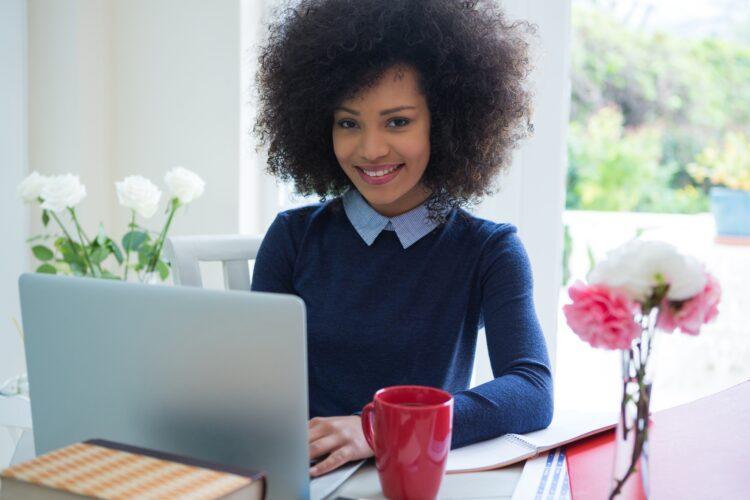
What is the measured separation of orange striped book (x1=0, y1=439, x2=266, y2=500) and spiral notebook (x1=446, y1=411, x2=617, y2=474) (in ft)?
1.05

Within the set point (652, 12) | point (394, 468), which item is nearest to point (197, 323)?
point (394, 468)

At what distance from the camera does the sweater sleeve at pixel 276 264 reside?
1.47 meters

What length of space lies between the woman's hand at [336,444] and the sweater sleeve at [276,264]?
563mm

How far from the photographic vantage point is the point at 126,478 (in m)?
0.68

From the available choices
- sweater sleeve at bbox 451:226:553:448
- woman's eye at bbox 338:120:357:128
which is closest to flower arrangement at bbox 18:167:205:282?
woman's eye at bbox 338:120:357:128

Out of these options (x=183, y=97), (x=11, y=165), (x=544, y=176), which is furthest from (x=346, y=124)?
(x=11, y=165)

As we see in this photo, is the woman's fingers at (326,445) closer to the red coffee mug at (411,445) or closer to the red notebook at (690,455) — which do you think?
the red coffee mug at (411,445)

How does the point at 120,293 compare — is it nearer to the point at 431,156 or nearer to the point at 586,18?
the point at 431,156

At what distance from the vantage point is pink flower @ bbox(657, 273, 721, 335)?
0.64 meters

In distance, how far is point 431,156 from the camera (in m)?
1.42

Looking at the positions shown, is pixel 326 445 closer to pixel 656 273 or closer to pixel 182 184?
pixel 656 273

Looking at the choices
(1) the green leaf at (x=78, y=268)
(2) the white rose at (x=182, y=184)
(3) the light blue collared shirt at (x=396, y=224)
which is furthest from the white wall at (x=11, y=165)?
(3) the light blue collared shirt at (x=396, y=224)

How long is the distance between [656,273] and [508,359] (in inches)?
24.2

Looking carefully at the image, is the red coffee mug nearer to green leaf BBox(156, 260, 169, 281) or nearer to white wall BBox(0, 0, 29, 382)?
green leaf BBox(156, 260, 169, 281)
